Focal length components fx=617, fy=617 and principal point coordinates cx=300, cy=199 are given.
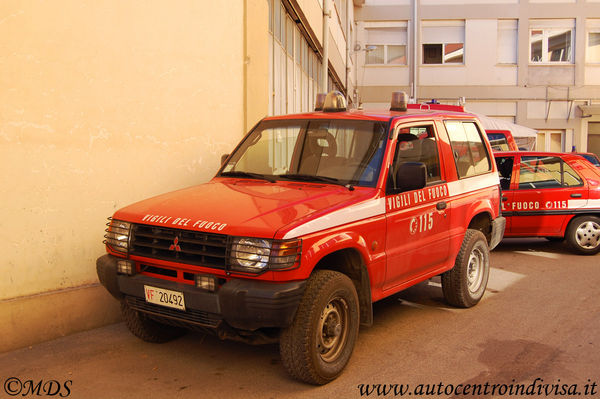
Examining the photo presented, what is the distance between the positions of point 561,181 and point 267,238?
724 cm

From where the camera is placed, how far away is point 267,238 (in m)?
3.92

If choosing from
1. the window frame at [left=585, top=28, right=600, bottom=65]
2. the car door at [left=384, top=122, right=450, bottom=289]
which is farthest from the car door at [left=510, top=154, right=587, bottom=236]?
the window frame at [left=585, top=28, right=600, bottom=65]

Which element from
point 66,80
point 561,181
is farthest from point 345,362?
point 561,181

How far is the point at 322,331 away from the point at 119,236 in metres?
1.66

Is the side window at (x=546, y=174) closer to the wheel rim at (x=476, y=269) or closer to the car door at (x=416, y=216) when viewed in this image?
the wheel rim at (x=476, y=269)

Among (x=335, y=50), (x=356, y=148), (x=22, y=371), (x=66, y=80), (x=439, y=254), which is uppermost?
(x=335, y=50)

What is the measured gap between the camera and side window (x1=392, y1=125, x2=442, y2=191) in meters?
5.31

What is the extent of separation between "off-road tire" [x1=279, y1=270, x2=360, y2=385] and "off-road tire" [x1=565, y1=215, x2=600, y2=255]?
6.28 meters

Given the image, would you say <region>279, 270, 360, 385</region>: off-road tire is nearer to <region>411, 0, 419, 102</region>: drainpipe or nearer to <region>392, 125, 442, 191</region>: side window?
<region>392, 125, 442, 191</region>: side window

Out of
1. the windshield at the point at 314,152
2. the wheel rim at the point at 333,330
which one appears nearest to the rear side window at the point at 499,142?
the windshield at the point at 314,152

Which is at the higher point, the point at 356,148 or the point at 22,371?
the point at 356,148

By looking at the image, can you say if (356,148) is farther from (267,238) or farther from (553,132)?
(553,132)

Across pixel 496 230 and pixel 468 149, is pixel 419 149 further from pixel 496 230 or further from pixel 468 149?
pixel 496 230

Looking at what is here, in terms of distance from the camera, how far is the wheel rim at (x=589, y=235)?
953 centimetres
